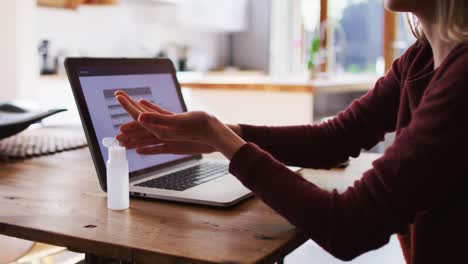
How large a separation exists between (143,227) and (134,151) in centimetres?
33

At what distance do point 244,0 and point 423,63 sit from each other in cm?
541


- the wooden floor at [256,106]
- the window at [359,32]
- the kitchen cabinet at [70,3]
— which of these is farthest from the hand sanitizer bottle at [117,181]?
the window at [359,32]

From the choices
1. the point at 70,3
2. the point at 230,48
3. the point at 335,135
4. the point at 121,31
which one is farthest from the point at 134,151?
the point at 230,48

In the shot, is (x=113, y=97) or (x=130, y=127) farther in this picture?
(x=113, y=97)

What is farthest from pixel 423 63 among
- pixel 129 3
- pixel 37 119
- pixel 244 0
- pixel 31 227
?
pixel 244 0

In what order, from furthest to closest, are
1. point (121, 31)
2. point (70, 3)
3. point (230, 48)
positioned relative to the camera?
1. point (230, 48)
2. point (121, 31)
3. point (70, 3)

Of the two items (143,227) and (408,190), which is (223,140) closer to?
(143,227)

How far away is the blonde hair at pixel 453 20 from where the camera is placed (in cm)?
82

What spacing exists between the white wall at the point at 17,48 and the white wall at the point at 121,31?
31.9 inches

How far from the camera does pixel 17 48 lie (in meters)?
3.13

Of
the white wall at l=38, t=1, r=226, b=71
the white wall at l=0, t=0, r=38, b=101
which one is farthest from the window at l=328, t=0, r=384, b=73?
the white wall at l=0, t=0, r=38, b=101

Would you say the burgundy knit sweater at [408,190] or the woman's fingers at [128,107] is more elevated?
the woman's fingers at [128,107]

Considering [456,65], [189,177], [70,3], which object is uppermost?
[70,3]

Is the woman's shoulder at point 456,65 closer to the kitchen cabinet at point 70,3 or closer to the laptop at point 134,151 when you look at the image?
the laptop at point 134,151
